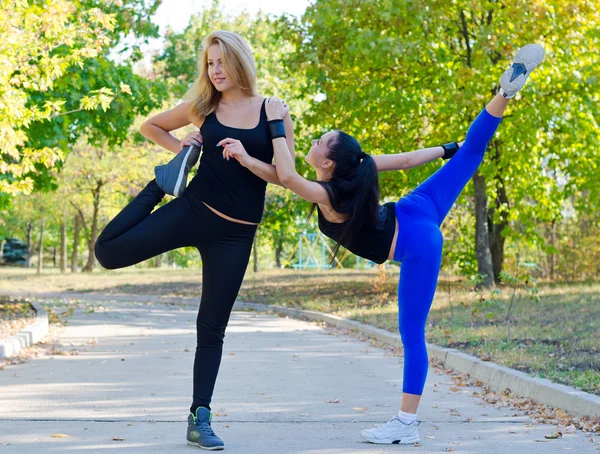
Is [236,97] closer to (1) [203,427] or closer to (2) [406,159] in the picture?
(2) [406,159]

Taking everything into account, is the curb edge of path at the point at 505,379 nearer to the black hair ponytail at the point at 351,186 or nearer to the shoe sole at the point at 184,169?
the black hair ponytail at the point at 351,186

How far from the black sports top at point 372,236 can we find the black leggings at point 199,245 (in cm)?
46

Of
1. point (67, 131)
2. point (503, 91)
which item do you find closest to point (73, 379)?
point (503, 91)

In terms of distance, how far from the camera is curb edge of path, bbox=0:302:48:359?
9891 mm

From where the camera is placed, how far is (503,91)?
17.4ft

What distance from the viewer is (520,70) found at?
5.34m

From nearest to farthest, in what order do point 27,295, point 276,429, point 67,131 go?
point 276,429 < point 67,131 < point 27,295

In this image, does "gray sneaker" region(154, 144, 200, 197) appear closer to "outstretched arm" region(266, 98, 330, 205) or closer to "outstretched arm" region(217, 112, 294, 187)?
"outstretched arm" region(217, 112, 294, 187)

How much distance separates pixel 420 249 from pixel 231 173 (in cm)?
123

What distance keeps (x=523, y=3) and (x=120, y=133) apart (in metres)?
8.34

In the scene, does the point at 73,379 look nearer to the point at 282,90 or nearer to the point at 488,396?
the point at 488,396

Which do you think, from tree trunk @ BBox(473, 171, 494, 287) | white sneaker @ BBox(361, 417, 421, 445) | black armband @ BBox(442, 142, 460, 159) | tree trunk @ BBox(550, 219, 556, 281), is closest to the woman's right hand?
black armband @ BBox(442, 142, 460, 159)

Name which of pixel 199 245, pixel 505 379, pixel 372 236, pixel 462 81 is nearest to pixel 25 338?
pixel 505 379

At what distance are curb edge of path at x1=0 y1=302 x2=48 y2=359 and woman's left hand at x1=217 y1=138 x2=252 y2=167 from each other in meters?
5.78
